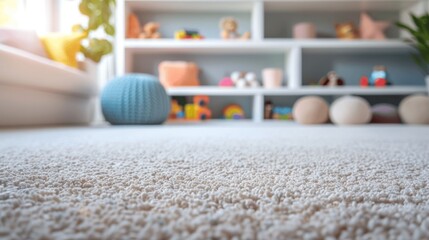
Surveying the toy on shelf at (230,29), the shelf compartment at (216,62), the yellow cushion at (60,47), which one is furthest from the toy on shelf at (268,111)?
the yellow cushion at (60,47)

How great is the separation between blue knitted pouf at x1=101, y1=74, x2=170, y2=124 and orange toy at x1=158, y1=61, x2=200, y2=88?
80cm

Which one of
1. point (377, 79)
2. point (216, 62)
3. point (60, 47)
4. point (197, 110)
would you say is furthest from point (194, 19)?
point (377, 79)

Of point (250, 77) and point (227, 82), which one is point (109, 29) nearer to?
point (227, 82)

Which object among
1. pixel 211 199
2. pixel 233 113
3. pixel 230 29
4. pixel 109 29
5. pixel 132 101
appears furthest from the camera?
pixel 233 113

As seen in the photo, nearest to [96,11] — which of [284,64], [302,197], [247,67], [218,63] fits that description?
[218,63]

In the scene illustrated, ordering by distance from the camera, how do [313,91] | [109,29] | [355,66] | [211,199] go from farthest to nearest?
[355,66], [313,91], [109,29], [211,199]

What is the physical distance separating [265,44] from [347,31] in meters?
0.63

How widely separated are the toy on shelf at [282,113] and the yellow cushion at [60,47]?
149cm

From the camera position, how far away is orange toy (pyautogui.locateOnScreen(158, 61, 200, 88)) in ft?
8.99

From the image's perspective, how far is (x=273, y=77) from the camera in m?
2.74

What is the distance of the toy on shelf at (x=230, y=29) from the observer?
2764 millimetres

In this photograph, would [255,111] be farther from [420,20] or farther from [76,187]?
[76,187]

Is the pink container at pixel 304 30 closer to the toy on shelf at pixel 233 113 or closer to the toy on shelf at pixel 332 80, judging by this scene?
the toy on shelf at pixel 332 80

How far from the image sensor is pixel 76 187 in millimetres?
365
